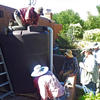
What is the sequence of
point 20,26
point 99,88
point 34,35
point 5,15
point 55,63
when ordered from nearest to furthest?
point 99,88 → point 34,35 → point 20,26 → point 5,15 → point 55,63

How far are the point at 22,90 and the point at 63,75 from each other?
1670 millimetres

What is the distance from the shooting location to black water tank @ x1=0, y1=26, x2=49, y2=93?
3721mm

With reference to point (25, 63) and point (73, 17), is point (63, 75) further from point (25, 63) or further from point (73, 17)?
point (73, 17)

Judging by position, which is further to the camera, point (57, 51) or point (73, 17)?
point (73, 17)

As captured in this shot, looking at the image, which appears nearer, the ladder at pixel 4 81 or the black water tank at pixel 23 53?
the black water tank at pixel 23 53

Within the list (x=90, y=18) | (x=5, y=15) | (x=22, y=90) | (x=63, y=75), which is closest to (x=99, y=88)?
(x=63, y=75)

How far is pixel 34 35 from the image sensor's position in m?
3.75

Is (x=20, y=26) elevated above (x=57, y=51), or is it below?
above

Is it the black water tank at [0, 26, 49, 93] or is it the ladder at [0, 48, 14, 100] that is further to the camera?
the ladder at [0, 48, 14, 100]

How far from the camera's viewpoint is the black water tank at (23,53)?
372 cm

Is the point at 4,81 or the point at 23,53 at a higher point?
the point at 23,53

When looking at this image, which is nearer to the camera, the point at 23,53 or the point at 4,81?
the point at 23,53

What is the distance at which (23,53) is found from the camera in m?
3.77

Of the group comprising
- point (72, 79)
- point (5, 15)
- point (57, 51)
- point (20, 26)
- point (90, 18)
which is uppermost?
point (90, 18)
